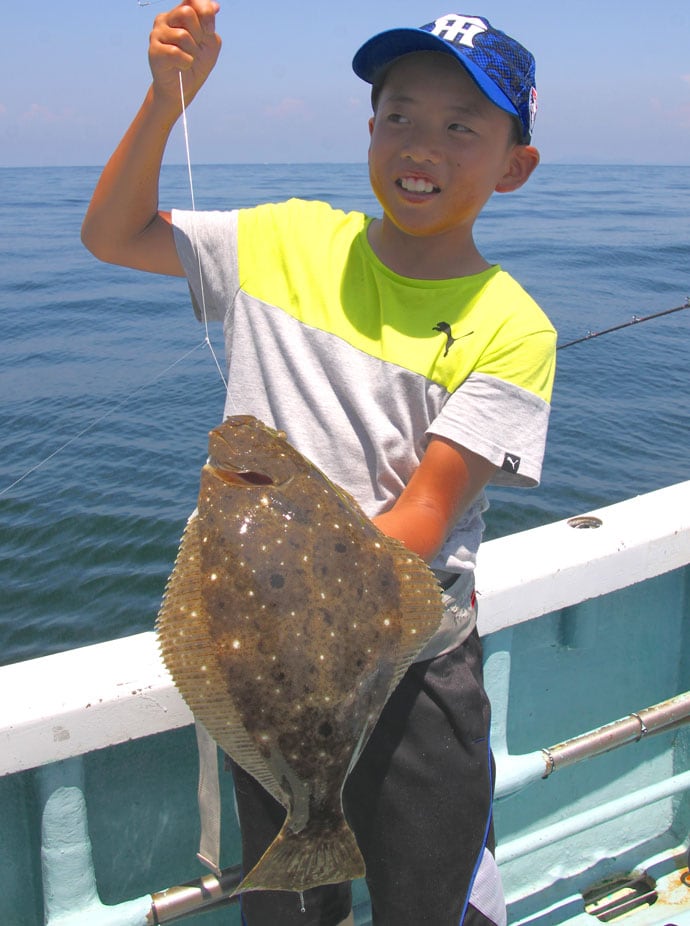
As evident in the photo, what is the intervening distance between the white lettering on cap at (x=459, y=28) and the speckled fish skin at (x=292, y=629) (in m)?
1.05

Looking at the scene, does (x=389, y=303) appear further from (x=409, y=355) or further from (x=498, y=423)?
(x=498, y=423)

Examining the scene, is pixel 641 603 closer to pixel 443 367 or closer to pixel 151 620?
pixel 443 367

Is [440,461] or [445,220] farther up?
[445,220]

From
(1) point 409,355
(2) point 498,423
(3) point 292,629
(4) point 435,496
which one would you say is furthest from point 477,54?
(3) point 292,629

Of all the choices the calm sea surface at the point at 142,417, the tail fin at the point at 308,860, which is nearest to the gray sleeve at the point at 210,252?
the tail fin at the point at 308,860

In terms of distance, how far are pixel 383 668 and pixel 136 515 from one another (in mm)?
6485

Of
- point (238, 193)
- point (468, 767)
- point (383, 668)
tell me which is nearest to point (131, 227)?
point (383, 668)

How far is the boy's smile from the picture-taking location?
200 cm

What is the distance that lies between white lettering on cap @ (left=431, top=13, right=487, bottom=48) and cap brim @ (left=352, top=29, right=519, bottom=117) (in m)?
0.04

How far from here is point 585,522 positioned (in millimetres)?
2988

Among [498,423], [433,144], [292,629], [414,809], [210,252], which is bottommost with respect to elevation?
[414,809]

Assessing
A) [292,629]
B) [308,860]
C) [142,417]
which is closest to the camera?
[292,629]

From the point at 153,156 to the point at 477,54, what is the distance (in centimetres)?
77

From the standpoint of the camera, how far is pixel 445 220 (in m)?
2.05
